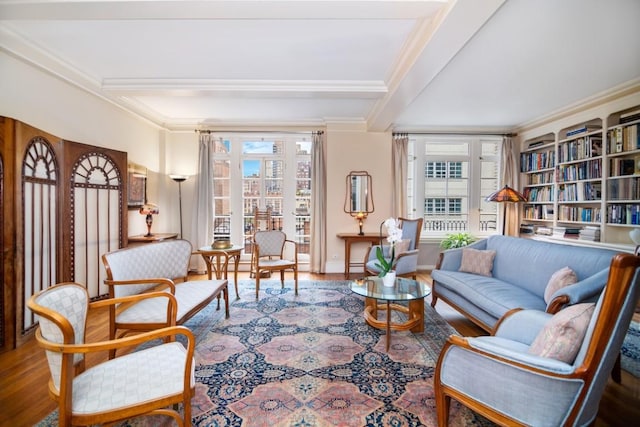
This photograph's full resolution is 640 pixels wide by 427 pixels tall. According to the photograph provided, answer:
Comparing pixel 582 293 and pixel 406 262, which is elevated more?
pixel 582 293

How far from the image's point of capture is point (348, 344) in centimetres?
255

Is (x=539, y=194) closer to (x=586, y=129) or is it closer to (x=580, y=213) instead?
(x=580, y=213)

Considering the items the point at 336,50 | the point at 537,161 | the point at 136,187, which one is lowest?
the point at 136,187

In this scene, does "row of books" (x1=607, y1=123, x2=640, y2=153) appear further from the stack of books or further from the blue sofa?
the blue sofa

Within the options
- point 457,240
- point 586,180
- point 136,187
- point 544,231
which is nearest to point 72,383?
point 136,187

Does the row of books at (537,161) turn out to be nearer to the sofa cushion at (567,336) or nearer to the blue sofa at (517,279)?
the blue sofa at (517,279)

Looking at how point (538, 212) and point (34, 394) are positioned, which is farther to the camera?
point (538, 212)

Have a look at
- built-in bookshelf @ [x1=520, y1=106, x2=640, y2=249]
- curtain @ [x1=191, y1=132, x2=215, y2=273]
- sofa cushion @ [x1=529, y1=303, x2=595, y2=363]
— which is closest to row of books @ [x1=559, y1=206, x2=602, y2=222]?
built-in bookshelf @ [x1=520, y1=106, x2=640, y2=249]

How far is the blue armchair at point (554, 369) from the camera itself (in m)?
1.13

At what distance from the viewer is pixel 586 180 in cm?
399

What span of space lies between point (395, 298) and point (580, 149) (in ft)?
12.5

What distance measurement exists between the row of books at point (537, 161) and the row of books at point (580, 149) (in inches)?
7.9

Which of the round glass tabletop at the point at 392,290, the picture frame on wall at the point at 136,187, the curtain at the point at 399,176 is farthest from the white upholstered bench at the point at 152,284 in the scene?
the curtain at the point at 399,176

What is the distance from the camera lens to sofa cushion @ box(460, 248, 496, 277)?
3189 mm
